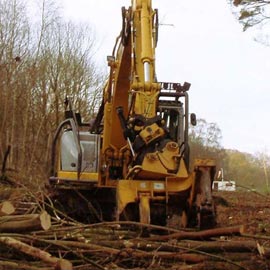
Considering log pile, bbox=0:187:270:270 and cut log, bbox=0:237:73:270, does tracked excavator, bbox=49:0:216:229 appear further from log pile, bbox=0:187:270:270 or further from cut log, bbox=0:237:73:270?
cut log, bbox=0:237:73:270

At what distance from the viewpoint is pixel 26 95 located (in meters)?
27.7

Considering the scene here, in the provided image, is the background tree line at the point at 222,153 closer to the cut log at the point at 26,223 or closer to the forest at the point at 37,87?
the forest at the point at 37,87

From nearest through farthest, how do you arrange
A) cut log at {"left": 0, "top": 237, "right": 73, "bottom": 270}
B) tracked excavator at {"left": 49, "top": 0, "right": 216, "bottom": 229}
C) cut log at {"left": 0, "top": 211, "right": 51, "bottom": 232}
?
cut log at {"left": 0, "top": 237, "right": 73, "bottom": 270}, cut log at {"left": 0, "top": 211, "right": 51, "bottom": 232}, tracked excavator at {"left": 49, "top": 0, "right": 216, "bottom": 229}

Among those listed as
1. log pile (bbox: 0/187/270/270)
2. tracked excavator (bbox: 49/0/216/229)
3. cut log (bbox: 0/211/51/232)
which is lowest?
log pile (bbox: 0/187/270/270)

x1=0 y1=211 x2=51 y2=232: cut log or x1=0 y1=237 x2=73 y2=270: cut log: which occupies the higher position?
x1=0 y1=211 x2=51 y2=232: cut log

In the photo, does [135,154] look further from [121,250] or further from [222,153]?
[222,153]

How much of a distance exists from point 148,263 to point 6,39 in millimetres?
23105

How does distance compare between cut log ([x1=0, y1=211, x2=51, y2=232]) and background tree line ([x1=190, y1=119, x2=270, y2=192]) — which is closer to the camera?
cut log ([x1=0, y1=211, x2=51, y2=232])

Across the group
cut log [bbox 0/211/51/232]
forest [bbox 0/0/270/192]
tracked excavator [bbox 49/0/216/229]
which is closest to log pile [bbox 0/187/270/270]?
cut log [bbox 0/211/51/232]

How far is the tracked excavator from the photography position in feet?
24.7

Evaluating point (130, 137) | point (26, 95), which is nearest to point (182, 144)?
point (130, 137)

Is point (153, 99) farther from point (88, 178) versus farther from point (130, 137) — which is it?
point (88, 178)

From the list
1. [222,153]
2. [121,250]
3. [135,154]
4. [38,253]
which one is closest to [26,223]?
[38,253]

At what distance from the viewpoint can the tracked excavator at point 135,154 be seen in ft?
24.7
